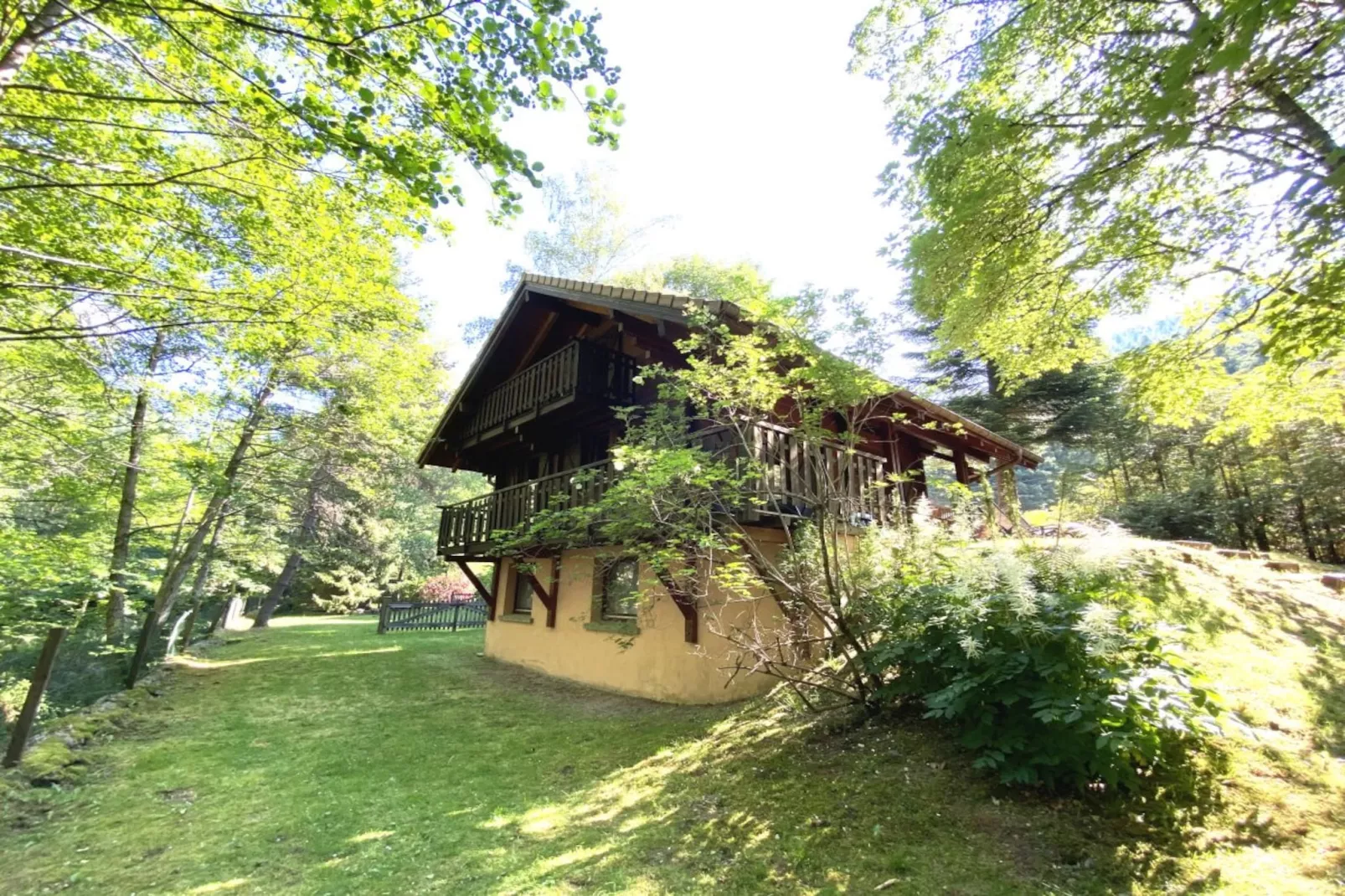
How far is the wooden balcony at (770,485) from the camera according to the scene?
5.91 metres

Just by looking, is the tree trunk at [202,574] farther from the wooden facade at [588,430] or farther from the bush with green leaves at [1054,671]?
the bush with green leaves at [1054,671]

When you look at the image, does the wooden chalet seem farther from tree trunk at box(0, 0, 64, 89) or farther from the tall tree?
the tall tree

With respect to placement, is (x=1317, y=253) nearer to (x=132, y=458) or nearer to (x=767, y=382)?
(x=767, y=382)

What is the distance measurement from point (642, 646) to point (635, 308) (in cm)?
518

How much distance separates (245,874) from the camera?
12.8ft

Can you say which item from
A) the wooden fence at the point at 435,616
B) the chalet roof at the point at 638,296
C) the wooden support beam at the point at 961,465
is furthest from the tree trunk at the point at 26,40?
the wooden fence at the point at 435,616

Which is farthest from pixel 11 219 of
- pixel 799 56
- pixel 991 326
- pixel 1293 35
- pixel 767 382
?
pixel 991 326

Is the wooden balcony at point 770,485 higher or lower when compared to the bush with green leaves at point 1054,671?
higher

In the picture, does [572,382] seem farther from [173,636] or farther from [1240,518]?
→ [1240,518]

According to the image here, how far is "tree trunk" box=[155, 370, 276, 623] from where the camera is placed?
36.2ft

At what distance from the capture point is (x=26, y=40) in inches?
131

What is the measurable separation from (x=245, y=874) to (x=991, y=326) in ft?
27.5

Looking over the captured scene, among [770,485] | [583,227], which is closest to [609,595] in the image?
[770,485]

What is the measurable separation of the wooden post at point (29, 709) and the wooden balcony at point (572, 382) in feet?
22.1
